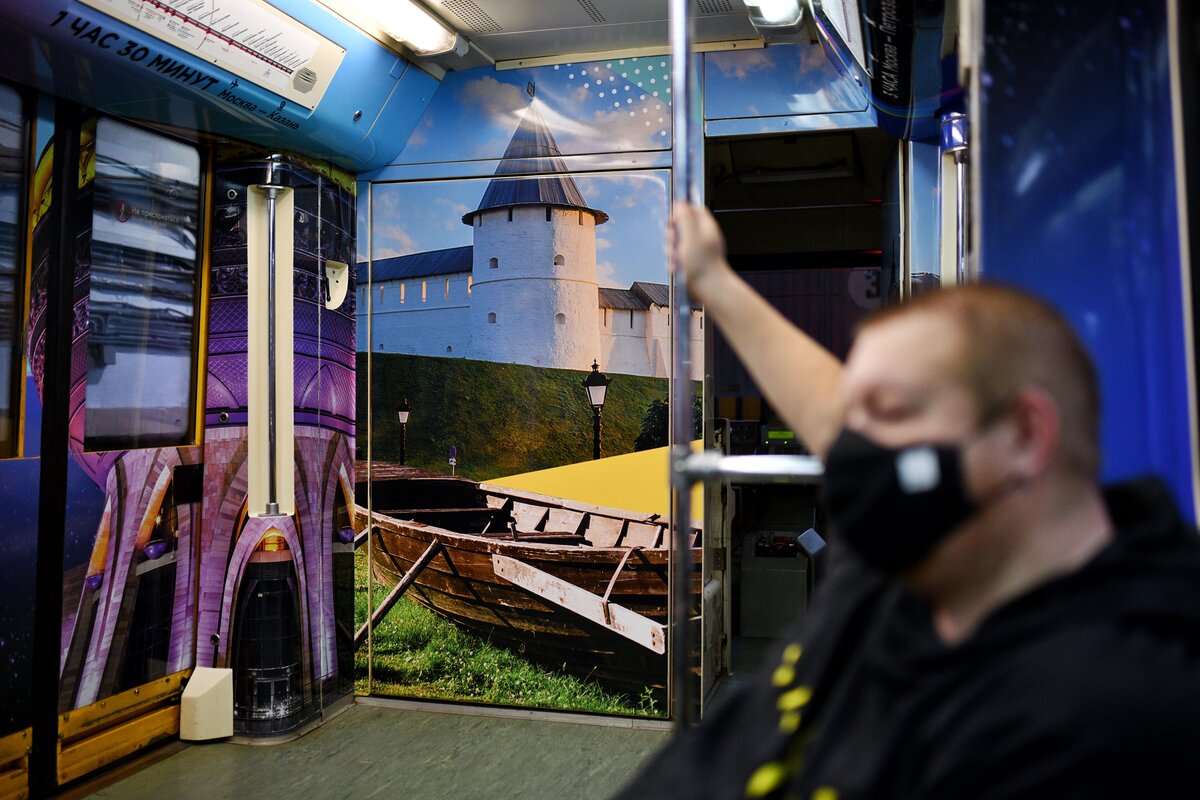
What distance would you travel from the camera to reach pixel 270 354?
10.9ft

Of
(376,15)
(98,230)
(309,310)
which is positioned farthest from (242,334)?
(376,15)

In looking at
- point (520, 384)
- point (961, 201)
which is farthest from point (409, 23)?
point (961, 201)

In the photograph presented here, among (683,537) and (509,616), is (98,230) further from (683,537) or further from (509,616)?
(683,537)

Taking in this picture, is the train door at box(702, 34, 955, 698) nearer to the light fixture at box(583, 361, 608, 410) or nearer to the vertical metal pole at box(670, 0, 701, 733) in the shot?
the light fixture at box(583, 361, 608, 410)

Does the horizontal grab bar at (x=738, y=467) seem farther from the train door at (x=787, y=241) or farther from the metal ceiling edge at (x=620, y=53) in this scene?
the metal ceiling edge at (x=620, y=53)

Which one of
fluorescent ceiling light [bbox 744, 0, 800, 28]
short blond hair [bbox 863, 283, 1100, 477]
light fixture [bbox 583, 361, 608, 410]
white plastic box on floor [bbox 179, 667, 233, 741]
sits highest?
fluorescent ceiling light [bbox 744, 0, 800, 28]

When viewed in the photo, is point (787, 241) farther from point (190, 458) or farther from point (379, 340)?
point (190, 458)

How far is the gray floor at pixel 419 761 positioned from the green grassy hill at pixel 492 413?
3.32 ft

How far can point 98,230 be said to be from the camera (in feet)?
10.1

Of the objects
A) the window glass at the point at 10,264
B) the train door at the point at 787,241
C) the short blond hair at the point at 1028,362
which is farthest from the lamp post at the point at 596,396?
the short blond hair at the point at 1028,362

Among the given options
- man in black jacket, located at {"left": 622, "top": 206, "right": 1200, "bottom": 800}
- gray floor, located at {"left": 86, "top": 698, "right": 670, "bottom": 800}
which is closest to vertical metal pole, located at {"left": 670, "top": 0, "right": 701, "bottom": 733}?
man in black jacket, located at {"left": 622, "top": 206, "right": 1200, "bottom": 800}

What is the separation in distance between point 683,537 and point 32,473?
7.99 feet

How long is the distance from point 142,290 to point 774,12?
2379 mm

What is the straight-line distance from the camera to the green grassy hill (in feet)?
12.2
